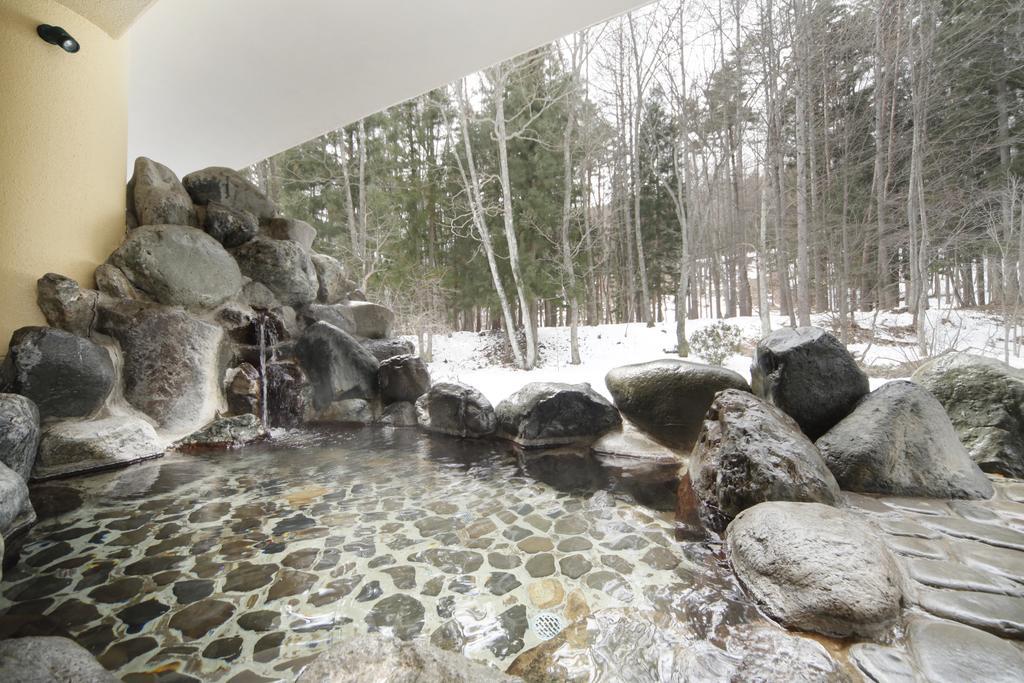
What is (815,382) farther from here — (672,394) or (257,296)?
(257,296)

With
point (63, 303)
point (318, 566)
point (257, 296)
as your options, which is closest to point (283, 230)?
point (257, 296)

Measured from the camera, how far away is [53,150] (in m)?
4.29

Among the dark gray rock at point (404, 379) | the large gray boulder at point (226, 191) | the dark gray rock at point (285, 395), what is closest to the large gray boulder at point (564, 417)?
the dark gray rock at point (404, 379)

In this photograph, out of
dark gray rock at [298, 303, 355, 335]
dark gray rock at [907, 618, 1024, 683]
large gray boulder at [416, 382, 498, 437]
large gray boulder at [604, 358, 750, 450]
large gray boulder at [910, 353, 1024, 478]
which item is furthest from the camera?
dark gray rock at [298, 303, 355, 335]

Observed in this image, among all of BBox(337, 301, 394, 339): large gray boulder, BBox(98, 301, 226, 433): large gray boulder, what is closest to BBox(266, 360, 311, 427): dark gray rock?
BBox(98, 301, 226, 433): large gray boulder

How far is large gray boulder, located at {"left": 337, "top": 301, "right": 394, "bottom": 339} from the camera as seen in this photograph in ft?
25.0

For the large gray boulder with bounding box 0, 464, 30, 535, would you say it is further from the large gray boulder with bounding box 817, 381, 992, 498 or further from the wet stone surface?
the large gray boulder with bounding box 817, 381, 992, 498

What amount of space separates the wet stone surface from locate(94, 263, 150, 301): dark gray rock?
2.42 meters

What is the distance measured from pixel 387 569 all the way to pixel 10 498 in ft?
8.38

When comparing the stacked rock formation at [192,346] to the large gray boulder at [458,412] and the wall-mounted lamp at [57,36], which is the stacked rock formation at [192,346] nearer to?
the large gray boulder at [458,412]

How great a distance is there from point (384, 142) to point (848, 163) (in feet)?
42.2

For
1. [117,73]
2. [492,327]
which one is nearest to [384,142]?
[492,327]

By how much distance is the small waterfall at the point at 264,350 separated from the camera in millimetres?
5754

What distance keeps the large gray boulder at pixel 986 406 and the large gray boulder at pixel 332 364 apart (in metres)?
6.76
